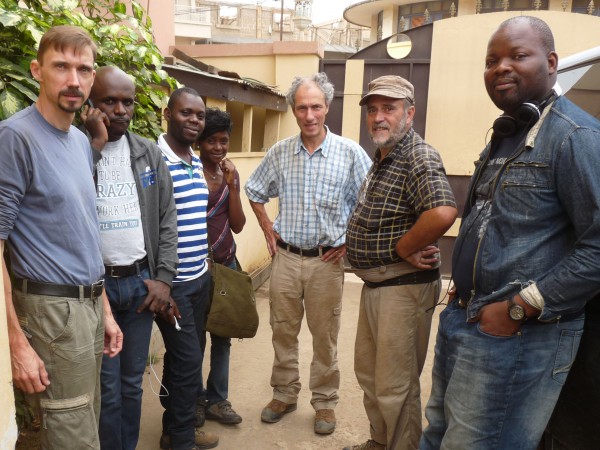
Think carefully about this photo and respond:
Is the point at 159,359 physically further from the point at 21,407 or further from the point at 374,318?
the point at 374,318

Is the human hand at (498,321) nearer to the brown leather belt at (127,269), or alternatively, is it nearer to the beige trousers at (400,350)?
the beige trousers at (400,350)

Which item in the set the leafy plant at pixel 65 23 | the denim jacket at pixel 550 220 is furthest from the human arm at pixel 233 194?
the denim jacket at pixel 550 220

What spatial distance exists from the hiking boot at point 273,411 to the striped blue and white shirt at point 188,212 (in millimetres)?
1153

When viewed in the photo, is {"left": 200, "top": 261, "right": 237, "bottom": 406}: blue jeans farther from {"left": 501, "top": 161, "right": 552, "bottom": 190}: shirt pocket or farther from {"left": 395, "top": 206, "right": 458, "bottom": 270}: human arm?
{"left": 501, "top": 161, "right": 552, "bottom": 190}: shirt pocket

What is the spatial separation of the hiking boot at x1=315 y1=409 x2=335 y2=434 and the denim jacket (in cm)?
173

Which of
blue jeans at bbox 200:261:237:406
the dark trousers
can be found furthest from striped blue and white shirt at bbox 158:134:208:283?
the dark trousers

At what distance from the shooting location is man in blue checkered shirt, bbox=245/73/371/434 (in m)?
3.21

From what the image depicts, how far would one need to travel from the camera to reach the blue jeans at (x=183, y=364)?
2.73 metres

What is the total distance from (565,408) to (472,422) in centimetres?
41

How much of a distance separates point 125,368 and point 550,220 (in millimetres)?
1921

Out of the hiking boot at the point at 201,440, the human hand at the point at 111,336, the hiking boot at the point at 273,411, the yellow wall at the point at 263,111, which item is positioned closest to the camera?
the human hand at the point at 111,336

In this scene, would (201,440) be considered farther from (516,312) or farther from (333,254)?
(516,312)

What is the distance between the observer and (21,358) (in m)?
1.75

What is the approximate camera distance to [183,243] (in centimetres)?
273
